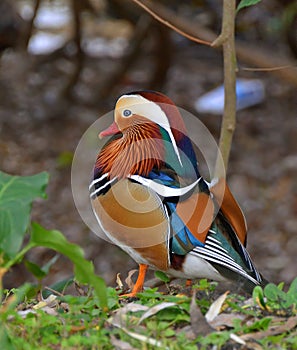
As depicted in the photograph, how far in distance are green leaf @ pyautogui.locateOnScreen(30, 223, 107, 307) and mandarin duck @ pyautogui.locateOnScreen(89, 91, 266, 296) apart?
0.31m

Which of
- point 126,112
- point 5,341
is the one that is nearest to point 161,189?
point 126,112

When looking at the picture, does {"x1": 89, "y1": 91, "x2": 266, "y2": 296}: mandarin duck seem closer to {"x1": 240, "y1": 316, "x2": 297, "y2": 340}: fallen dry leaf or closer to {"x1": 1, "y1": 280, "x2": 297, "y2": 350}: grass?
{"x1": 1, "y1": 280, "x2": 297, "y2": 350}: grass

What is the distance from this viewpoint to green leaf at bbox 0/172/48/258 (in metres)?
2.16

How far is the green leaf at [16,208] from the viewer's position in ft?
7.08

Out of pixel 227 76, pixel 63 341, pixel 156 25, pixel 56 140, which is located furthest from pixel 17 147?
pixel 63 341

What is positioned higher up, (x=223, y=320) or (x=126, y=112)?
(x=126, y=112)

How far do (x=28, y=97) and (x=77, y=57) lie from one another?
29.2 inches

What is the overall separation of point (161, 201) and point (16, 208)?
47cm

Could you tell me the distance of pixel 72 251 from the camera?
2.15 m

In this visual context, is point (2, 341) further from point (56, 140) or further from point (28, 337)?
point (56, 140)

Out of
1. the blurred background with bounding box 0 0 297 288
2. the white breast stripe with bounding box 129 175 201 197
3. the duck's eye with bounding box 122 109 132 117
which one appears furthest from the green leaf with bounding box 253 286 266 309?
the blurred background with bounding box 0 0 297 288

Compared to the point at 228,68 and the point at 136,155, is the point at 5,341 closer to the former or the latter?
the point at 136,155

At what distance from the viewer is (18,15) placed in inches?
261

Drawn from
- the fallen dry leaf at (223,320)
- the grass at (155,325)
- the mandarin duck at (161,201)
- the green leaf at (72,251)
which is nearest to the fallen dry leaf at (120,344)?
the grass at (155,325)
